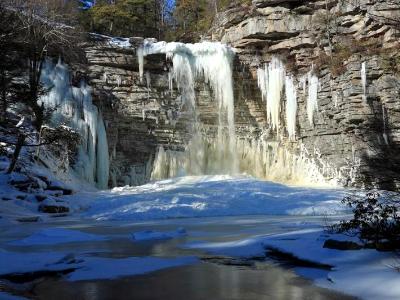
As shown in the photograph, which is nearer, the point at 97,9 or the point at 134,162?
the point at 134,162

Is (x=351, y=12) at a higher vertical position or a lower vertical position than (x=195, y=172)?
→ higher

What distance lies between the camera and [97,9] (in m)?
32.6

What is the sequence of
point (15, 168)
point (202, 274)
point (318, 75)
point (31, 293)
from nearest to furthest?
point (31, 293) → point (202, 274) → point (15, 168) → point (318, 75)

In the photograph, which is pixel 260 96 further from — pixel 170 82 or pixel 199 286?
pixel 199 286

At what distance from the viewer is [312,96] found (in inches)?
984

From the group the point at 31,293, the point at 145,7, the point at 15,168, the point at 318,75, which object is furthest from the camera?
the point at 145,7

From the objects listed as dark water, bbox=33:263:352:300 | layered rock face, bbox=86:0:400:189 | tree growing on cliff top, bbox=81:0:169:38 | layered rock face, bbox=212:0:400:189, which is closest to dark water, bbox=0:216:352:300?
dark water, bbox=33:263:352:300

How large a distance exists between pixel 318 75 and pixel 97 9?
16.6 m

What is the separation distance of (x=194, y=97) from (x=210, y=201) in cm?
977

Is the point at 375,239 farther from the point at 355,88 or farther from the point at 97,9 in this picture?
the point at 97,9

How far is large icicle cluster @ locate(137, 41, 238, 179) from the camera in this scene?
1003 inches

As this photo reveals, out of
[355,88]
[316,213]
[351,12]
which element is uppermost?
[351,12]

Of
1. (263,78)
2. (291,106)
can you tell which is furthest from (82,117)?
(291,106)

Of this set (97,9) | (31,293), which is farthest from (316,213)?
(97,9)
